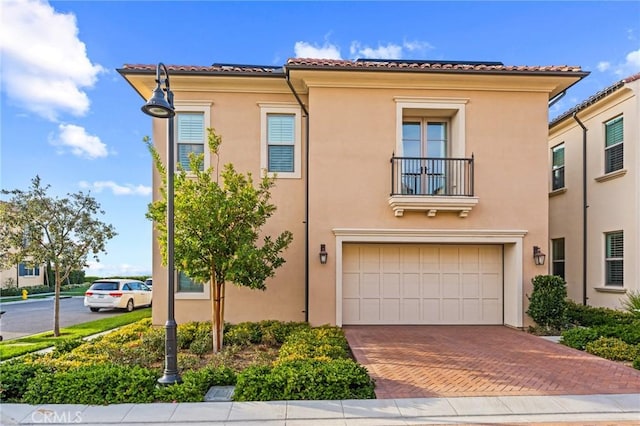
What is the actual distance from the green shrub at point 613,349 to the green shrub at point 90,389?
26.8ft

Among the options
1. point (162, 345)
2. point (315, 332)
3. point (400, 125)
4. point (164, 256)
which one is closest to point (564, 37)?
point (400, 125)

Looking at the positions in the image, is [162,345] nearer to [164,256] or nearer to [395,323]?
[164,256]

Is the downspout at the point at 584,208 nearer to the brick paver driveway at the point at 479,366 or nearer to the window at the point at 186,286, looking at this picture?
the brick paver driveway at the point at 479,366

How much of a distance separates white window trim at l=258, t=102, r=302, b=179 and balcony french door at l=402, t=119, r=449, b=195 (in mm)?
2900

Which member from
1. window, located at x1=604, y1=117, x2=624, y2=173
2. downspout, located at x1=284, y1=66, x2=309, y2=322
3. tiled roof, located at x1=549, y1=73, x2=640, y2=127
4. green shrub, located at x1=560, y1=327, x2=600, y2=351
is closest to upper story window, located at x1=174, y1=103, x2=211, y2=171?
downspout, located at x1=284, y1=66, x2=309, y2=322

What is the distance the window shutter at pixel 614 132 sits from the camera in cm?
1086

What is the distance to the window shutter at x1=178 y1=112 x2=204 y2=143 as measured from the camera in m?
10.0

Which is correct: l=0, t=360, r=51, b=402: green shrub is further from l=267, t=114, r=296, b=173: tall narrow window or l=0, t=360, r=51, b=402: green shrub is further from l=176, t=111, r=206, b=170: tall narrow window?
l=267, t=114, r=296, b=173: tall narrow window

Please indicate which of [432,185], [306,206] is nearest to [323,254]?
[306,206]

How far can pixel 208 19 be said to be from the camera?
32.6ft

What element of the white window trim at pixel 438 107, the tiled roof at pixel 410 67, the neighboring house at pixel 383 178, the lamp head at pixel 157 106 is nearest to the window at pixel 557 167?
the neighboring house at pixel 383 178

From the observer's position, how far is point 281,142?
33.3 ft

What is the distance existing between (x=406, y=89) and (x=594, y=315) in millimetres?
7861

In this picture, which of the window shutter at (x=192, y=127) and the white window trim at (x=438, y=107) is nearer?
the white window trim at (x=438, y=107)
